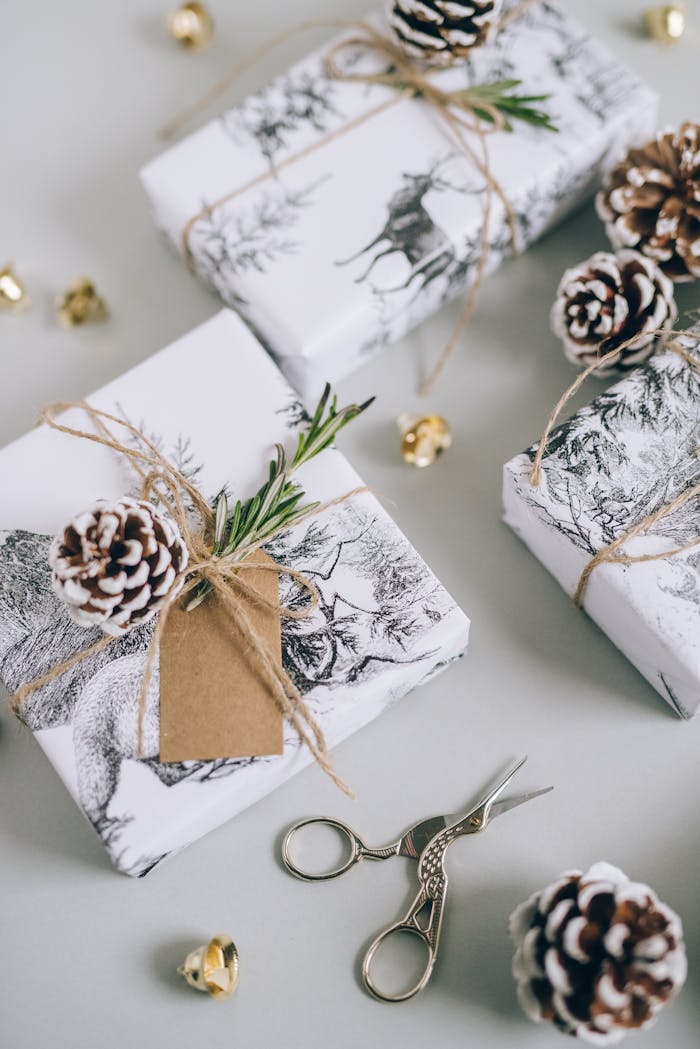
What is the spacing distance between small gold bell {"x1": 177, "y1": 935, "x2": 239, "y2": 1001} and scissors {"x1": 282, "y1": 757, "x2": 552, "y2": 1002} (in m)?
0.10

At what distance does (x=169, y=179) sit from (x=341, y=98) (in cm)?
22

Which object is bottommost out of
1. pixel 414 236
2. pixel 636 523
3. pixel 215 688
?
pixel 636 523

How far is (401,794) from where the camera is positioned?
0.94m

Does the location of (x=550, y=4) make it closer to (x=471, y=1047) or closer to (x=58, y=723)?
(x=58, y=723)

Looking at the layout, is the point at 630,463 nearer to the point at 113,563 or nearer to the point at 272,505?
the point at 272,505

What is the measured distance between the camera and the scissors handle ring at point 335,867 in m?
0.91

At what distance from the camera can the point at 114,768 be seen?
0.85 m

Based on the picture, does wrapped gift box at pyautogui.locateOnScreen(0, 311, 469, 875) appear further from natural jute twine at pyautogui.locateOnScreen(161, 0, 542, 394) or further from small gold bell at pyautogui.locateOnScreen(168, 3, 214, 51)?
small gold bell at pyautogui.locateOnScreen(168, 3, 214, 51)

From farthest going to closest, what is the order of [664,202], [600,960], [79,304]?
[79,304]
[664,202]
[600,960]

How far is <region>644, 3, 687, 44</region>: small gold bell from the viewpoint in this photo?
1.18 metres

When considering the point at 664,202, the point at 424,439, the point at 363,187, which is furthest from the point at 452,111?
the point at 424,439

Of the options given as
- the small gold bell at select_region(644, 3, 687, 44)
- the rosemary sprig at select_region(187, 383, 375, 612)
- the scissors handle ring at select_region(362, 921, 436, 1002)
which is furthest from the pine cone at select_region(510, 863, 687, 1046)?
the small gold bell at select_region(644, 3, 687, 44)

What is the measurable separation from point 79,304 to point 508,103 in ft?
1.81

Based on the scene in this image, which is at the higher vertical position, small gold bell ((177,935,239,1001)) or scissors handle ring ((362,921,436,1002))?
small gold bell ((177,935,239,1001))
